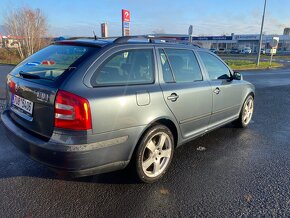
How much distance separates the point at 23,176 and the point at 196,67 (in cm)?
276

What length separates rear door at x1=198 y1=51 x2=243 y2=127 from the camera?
13.6 ft

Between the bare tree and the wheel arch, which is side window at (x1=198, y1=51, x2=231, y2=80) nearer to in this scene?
the wheel arch

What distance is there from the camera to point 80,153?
246 centimetres

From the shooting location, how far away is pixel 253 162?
12.6 ft

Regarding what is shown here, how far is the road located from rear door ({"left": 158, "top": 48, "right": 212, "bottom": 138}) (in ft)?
1.90

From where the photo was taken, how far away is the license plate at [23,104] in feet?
9.13

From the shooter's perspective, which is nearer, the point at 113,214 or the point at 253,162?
the point at 113,214

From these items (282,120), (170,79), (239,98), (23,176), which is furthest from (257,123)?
(23,176)

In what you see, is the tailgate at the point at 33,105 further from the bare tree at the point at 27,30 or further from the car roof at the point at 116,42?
the bare tree at the point at 27,30

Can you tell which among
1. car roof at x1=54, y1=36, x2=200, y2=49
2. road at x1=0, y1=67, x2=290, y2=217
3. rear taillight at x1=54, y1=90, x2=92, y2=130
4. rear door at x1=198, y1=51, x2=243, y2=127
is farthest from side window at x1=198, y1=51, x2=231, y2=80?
rear taillight at x1=54, y1=90, x2=92, y2=130

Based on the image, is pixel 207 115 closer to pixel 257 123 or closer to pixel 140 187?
pixel 140 187

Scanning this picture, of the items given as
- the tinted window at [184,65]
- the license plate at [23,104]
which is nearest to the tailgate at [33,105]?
the license plate at [23,104]

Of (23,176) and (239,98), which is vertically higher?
(239,98)

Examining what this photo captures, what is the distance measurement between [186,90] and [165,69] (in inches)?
16.8
